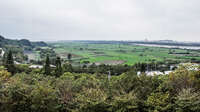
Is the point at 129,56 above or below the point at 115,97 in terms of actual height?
below

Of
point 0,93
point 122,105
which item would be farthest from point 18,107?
point 122,105

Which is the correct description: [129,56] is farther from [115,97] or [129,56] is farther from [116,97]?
[116,97]

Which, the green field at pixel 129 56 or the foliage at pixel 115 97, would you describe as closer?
the foliage at pixel 115 97

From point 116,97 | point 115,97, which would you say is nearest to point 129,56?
point 115,97

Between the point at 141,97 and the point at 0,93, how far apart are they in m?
8.12

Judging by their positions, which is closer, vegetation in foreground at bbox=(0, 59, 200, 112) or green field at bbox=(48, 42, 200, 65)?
vegetation in foreground at bbox=(0, 59, 200, 112)

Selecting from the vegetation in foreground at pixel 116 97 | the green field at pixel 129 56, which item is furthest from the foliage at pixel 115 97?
the green field at pixel 129 56

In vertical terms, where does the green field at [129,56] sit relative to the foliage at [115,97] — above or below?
below

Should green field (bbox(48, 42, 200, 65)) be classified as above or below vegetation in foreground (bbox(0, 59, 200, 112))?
below

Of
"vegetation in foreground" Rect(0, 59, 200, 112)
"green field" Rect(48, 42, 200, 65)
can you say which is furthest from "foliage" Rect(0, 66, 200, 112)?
"green field" Rect(48, 42, 200, 65)

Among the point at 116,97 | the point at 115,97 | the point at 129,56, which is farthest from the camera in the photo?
the point at 129,56

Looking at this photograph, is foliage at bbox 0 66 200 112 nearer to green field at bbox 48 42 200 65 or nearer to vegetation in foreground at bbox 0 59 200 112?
vegetation in foreground at bbox 0 59 200 112

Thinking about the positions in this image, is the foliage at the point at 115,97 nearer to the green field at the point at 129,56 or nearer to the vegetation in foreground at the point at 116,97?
the vegetation in foreground at the point at 116,97

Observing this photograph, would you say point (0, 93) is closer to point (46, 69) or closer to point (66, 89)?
point (66, 89)
